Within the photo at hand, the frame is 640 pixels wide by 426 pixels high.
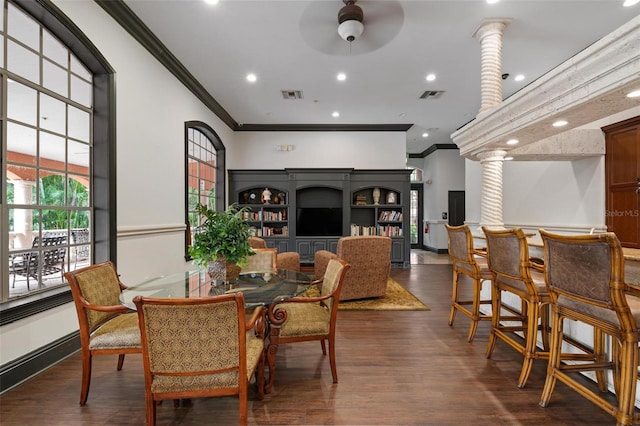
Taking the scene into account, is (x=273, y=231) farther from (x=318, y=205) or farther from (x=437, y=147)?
(x=437, y=147)

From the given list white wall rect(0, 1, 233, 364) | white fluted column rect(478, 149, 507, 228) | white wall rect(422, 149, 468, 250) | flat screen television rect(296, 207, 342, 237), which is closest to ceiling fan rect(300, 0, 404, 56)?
white fluted column rect(478, 149, 507, 228)

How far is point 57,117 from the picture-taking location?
8.80 ft

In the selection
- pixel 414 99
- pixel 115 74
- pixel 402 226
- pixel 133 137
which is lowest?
pixel 402 226

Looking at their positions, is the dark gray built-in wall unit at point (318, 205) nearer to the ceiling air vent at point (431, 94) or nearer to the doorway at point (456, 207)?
the ceiling air vent at point (431, 94)

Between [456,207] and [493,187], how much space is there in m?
6.17

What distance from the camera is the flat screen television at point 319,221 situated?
705 centimetres

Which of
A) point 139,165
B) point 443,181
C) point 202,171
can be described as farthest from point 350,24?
point 443,181

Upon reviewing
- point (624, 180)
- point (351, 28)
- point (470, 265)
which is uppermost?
point (351, 28)

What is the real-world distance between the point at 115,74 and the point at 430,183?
864 centimetres

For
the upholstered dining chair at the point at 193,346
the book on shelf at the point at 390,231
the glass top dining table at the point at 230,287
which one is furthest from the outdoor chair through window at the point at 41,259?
the book on shelf at the point at 390,231

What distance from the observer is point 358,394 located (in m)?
2.01

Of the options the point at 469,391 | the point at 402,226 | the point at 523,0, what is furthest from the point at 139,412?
the point at 402,226

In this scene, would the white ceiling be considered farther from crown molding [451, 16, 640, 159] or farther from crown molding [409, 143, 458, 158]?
crown molding [409, 143, 458, 158]

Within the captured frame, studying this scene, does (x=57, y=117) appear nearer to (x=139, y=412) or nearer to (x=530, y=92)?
(x=139, y=412)
